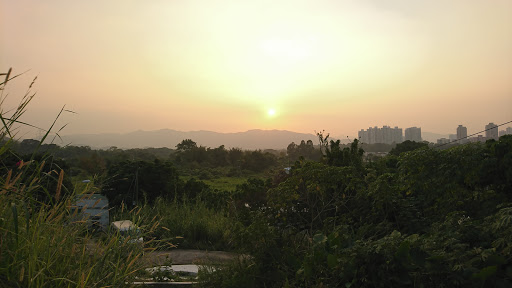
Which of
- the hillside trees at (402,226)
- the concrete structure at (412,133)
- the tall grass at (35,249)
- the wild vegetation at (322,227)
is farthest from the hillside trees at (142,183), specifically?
the concrete structure at (412,133)

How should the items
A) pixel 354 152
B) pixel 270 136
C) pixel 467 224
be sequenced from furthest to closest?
pixel 270 136 < pixel 354 152 < pixel 467 224

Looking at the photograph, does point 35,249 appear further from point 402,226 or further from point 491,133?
point 491,133

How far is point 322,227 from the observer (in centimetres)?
530

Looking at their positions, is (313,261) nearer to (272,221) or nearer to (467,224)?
(467,224)

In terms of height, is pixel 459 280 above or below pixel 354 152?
below

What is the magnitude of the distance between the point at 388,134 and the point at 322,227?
74.0 meters

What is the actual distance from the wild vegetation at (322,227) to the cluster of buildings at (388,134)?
65.7 m

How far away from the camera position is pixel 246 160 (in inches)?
1314

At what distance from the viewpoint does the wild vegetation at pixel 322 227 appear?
261 cm

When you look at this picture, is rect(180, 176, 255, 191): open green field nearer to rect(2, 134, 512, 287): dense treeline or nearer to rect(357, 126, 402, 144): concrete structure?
rect(2, 134, 512, 287): dense treeline

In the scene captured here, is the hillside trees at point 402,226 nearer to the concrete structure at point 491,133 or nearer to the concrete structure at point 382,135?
the concrete structure at point 491,133

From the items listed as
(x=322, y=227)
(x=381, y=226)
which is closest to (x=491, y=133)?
(x=322, y=227)

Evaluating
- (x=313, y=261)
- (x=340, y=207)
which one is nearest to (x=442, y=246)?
(x=313, y=261)

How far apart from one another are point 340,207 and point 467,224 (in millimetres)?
2418
